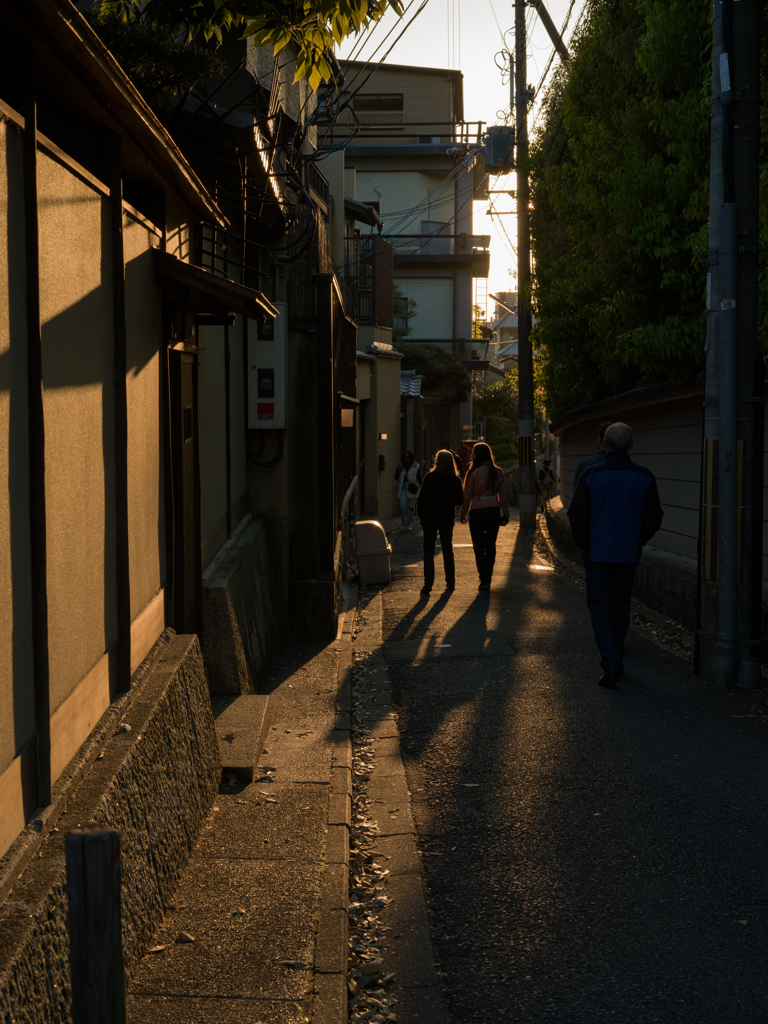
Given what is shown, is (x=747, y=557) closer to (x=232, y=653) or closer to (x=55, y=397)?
(x=232, y=653)

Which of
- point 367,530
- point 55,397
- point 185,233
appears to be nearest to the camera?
point 55,397

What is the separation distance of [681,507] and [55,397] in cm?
978

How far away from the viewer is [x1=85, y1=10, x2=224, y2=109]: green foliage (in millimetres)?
5621

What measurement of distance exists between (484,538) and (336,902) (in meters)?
8.96

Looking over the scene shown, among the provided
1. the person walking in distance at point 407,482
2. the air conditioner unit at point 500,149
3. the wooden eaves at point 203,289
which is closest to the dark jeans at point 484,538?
the wooden eaves at point 203,289

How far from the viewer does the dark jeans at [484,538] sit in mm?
12820

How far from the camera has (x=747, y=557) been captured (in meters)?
7.73

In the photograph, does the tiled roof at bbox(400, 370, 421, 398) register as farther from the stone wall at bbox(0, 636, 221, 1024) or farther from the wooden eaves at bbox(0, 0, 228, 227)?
the stone wall at bbox(0, 636, 221, 1024)

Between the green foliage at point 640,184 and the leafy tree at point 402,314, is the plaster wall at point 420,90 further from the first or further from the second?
the green foliage at point 640,184

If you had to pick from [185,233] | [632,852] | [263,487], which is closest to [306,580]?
[263,487]

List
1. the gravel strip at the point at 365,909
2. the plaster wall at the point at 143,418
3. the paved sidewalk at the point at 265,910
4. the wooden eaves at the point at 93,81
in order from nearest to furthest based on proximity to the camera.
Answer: the wooden eaves at the point at 93,81 → the paved sidewalk at the point at 265,910 → the gravel strip at the point at 365,909 → the plaster wall at the point at 143,418

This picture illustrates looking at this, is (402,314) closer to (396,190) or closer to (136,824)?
(396,190)

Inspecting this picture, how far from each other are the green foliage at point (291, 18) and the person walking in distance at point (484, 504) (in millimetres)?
8082

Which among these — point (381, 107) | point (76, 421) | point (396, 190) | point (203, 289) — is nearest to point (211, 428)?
point (203, 289)
